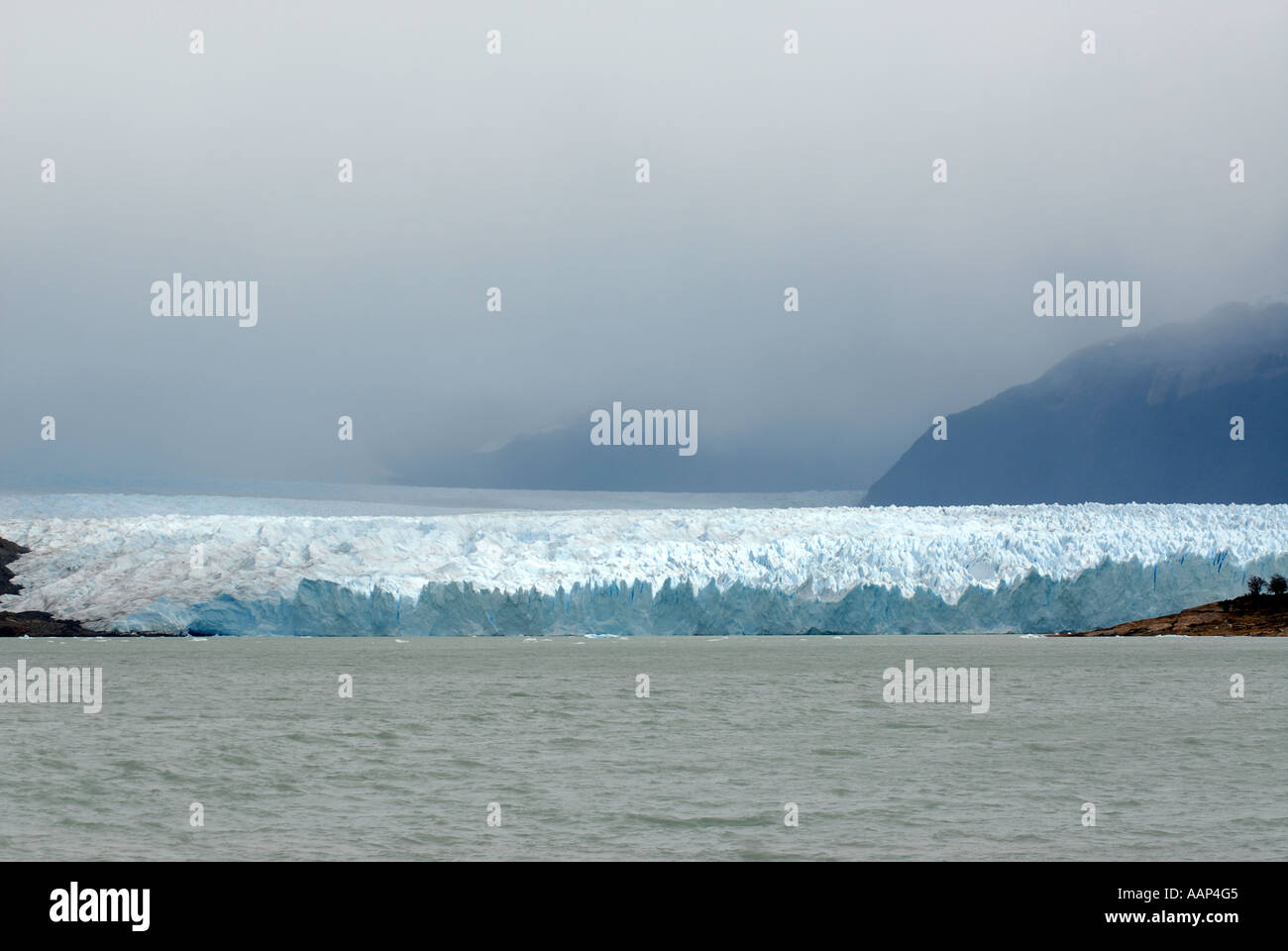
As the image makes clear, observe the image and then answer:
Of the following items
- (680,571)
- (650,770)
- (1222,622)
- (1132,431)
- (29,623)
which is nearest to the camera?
(650,770)

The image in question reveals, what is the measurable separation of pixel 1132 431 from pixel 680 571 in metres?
95.1

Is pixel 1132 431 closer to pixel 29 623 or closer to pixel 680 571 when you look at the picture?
pixel 680 571

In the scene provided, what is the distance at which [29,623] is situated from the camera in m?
64.6

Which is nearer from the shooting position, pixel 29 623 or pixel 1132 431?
pixel 29 623

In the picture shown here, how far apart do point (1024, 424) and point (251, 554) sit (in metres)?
104

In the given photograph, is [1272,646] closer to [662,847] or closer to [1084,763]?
[1084,763]

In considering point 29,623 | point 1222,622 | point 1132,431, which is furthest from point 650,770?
Result: point 1132,431

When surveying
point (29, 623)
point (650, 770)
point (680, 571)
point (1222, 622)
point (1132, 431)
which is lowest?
point (1222, 622)

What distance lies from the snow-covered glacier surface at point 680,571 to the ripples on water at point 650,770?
9.41 meters

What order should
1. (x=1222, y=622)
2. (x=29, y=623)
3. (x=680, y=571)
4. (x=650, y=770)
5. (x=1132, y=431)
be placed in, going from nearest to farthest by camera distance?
(x=650, y=770)
(x=680, y=571)
(x=1222, y=622)
(x=29, y=623)
(x=1132, y=431)

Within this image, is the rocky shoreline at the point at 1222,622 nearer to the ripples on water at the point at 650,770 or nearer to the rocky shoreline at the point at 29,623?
the ripples on water at the point at 650,770

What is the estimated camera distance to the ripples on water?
50.9 feet
